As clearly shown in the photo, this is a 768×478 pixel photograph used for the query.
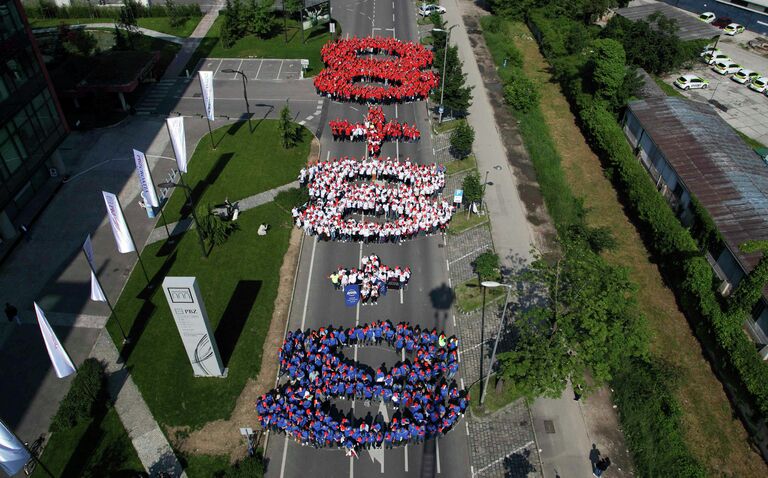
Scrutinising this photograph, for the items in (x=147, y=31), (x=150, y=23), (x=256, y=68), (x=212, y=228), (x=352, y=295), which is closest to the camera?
(x=352, y=295)

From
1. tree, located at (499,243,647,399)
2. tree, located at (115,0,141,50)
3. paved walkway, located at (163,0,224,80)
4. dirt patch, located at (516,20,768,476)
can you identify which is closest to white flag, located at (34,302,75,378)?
tree, located at (499,243,647,399)

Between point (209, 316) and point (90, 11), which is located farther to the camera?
point (90, 11)

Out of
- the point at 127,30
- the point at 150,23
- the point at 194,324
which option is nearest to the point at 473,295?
the point at 194,324

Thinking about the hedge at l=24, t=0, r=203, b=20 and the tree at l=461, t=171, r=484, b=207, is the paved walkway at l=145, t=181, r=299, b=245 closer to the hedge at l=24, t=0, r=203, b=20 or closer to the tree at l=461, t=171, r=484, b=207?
the tree at l=461, t=171, r=484, b=207

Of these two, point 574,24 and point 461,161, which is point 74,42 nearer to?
point 461,161

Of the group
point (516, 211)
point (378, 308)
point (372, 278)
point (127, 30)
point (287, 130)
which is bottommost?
point (378, 308)

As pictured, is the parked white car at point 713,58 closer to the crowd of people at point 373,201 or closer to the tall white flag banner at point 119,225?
the crowd of people at point 373,201

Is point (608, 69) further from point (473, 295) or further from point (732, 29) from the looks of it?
point (732, 29)
